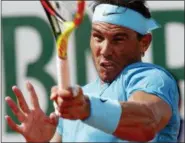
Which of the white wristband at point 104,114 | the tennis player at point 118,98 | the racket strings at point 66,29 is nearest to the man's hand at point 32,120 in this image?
the tennis player at point 118,98

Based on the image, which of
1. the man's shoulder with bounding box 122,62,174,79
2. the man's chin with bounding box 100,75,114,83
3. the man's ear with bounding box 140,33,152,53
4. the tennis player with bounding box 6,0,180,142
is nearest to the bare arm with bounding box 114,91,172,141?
the tennis player with bounding box 6,0,180,142

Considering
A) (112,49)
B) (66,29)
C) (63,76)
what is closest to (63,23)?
(66,29)

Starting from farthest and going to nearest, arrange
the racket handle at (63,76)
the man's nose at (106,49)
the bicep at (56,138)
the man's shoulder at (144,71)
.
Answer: the bicep at (56,138) → the man's nose at (106,49) → the man's shoulder at (144,71) → the racket handle at (63,76)

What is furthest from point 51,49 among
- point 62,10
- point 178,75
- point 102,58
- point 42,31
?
point 62,10

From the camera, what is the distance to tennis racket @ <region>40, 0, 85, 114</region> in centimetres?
258

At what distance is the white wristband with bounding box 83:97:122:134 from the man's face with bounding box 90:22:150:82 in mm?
444

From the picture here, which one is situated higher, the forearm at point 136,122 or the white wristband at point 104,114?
the white wristband at point 104,114

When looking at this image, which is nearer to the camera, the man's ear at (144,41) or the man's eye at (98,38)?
the man's eye at (98,38)

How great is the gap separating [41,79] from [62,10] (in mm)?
3653

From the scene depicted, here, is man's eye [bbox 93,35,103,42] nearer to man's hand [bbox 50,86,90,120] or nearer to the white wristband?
the white wristband

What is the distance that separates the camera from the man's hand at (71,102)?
258 centimetres

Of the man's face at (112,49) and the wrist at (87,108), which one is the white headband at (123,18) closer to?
the man's face at (112,49)

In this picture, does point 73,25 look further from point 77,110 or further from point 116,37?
point 116,37

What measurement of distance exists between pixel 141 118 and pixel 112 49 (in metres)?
0.47
